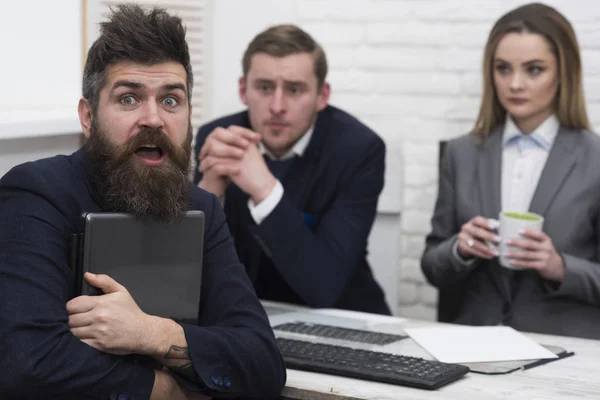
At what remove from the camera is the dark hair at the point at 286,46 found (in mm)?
3139

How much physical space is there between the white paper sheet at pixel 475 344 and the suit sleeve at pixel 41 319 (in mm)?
745

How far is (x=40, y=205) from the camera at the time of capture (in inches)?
73.9

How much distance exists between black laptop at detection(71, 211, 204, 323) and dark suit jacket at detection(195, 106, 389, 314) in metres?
0.88

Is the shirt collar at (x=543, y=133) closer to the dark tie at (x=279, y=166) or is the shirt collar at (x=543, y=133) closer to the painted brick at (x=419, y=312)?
the dark tie at (x=279, y=166)

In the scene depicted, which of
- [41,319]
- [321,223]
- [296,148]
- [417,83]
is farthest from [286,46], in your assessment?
[41,319]

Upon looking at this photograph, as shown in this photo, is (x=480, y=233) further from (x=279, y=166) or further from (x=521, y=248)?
(x=279, y=166)

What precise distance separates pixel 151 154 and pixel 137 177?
2.9 inches

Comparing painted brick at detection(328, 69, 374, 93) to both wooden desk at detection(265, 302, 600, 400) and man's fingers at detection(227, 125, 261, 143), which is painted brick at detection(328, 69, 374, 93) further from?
wooden desk at detection(265, 302, 600, 400)

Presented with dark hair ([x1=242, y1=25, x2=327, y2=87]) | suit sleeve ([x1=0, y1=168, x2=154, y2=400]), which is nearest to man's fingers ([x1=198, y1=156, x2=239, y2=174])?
dark hair ([x1=242, y1=25, x2=327, y2=87])

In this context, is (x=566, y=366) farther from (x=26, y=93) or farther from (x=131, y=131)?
(x=26, y=93)

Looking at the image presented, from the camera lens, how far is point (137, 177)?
194cm

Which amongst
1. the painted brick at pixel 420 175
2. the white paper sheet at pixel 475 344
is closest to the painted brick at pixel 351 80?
the painted brick at pixel 420 175

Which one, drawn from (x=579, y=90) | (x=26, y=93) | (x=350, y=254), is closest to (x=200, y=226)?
(x=350, y=254)

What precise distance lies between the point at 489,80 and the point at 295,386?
5.14ft
